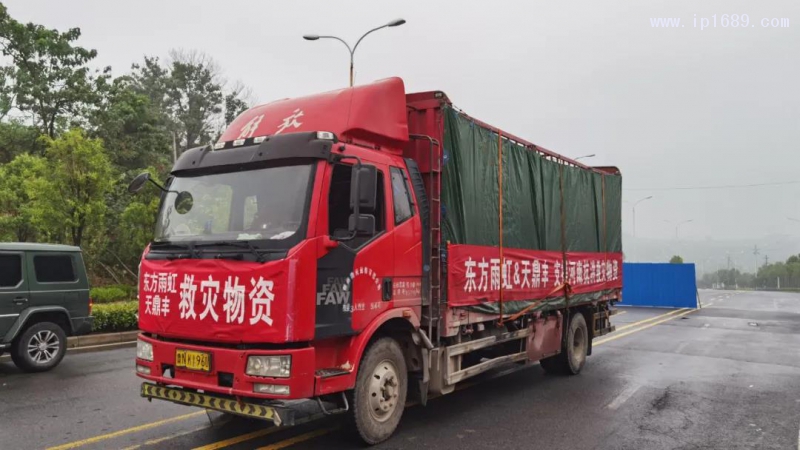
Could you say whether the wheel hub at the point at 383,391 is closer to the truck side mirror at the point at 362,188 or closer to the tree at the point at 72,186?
the truck side mirror at the point at 362,188

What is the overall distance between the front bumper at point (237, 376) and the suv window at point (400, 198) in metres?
1.62

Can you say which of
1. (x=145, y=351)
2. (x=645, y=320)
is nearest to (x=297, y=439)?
(x=145, y=351)

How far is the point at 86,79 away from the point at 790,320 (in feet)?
98.0

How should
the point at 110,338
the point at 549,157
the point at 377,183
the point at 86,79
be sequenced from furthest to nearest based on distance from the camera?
the point at 86,79 < the point at 110,338 < the point at 549,157 < the point at 377,183

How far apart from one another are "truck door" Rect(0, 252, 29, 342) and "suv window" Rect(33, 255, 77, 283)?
22 centimetres

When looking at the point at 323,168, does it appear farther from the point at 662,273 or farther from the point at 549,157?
the point at 662,273

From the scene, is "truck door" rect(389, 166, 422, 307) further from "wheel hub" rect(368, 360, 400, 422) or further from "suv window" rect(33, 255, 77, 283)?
"suv window" rect(33, 255, 77, 283)

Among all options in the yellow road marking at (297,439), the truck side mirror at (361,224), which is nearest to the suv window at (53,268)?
the yellow road marking at (297,439)

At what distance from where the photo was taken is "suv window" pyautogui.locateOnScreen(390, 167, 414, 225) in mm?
5293

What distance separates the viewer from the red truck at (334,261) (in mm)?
4242

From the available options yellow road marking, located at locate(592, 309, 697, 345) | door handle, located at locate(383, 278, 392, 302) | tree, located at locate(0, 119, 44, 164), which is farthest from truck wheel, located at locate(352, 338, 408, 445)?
tree, located at locate(0, 119, 44, 164)

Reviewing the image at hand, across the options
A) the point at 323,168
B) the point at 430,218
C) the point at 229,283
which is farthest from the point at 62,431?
the point at 430,218

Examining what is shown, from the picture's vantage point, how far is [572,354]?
28.7ft

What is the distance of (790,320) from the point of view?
19.5m
